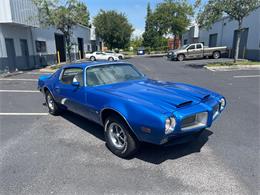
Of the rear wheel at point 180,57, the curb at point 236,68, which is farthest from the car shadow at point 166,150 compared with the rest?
the rear wheel at point 180,57

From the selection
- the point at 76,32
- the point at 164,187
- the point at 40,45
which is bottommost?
the point at 164,187

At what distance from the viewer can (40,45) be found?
19.5 meters

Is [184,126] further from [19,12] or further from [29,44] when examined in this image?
[29,44]

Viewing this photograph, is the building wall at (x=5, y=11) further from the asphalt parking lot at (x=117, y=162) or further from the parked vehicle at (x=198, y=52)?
the parked vehicle at (x=198, y=52)

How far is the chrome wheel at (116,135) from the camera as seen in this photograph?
3.46 metres

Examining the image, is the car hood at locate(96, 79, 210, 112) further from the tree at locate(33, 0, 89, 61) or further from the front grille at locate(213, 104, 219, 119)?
the tree at locate(33, 0, 89, 61)

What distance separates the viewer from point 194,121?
9.86 feet

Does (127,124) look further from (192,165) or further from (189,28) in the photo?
(189,28)

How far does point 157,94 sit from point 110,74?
1334 millimetres

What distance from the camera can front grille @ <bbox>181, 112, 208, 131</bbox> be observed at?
113 inches

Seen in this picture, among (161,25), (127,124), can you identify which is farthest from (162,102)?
(161,25)

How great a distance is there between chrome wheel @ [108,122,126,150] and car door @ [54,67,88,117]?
0.79m


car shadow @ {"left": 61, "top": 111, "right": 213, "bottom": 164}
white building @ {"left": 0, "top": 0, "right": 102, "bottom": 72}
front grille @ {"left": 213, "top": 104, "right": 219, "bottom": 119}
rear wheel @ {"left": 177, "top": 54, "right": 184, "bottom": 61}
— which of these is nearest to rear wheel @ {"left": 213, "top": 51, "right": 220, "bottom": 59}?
rear wheel @ {"left": 177, "top": 54, "right": 184, "bottom": 61}

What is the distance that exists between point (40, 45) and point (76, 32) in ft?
33.7
